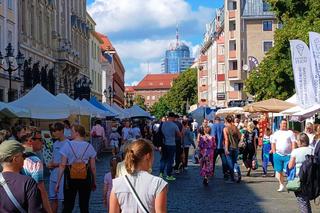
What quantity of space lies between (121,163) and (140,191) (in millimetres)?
340

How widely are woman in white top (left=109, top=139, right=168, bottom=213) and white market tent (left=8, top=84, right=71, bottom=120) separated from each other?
54.3ft

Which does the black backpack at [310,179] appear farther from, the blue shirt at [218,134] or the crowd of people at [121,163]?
the blue shirt at [218,134]

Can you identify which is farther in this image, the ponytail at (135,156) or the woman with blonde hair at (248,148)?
the woman with blonde hair at (248,148)

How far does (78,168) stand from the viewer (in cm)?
931

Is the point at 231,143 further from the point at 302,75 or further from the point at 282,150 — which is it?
the point at 302,75

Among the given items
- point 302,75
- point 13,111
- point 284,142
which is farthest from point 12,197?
point 13,111

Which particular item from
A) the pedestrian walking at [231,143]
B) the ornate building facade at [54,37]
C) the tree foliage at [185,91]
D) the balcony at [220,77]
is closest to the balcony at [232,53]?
the balcony at [220,77]

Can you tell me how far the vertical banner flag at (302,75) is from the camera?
14.7 metres

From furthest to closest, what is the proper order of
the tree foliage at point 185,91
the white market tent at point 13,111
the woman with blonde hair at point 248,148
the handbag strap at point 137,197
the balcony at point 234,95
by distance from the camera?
1. the tree foliage at point 185,91
2. the balcony at point 234,95
3. the white market tent at point 13,111
4. the woman with blonde hair at point 248,148
5. the handbag strap at point 137,197

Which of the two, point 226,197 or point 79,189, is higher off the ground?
point 79,189

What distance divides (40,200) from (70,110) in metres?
17.4

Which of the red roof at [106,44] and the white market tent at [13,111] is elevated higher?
the red roof at [106,44]

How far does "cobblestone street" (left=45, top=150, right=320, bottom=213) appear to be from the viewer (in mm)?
12344

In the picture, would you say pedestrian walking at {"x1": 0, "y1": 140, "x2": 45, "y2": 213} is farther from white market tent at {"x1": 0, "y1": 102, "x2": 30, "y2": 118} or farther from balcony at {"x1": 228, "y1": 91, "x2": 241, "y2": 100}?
balcony at {"x1": 228, "y1": 91, "x2": 241, "y2": 100}
